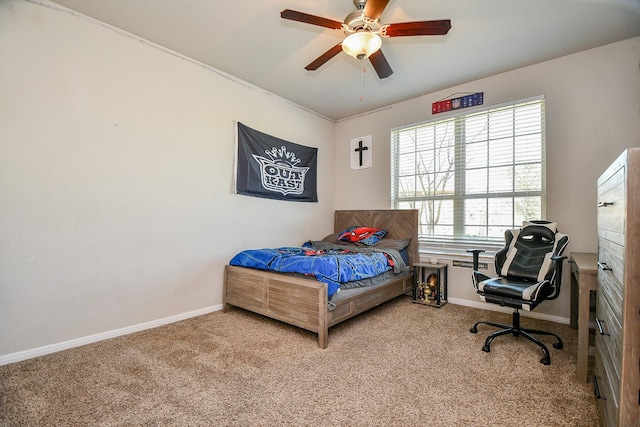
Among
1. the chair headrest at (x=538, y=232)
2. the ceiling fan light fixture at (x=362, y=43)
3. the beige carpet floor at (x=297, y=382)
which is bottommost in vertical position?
the beige carpet floor at (x=297, y=382)

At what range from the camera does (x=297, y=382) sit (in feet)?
6.11

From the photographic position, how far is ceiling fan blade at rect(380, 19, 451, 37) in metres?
1.94

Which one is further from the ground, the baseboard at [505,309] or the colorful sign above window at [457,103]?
the colorful sign above window at [457,103]

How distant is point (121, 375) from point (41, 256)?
1.14 m

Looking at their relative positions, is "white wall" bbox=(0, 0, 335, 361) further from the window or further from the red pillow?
the window

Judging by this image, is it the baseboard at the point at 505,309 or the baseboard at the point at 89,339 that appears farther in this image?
the baseboard at the point at 505,309

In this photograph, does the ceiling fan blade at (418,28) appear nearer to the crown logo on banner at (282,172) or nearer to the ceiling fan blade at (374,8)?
the ceiling fan blade at (374,8)

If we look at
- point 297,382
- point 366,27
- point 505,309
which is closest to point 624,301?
point 297,382

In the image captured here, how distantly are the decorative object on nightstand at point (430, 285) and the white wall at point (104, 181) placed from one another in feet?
7.33

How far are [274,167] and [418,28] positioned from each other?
2356 mm

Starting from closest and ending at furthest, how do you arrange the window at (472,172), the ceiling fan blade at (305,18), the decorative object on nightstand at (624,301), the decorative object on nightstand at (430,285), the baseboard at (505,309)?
1. the decorative object on nightstand at (624,301)
2. the ceiling fan blade at (305,18)
3. the baseboard at (505,309)
4. the window at (472,172)
5. the decorative object on nightstand at (430,285)

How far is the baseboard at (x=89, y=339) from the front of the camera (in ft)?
6.92

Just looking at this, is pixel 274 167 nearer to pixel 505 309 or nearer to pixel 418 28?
pixel 418 28

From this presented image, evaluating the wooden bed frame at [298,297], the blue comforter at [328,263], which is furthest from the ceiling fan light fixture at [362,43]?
the wooden bed frame at [298,297]
